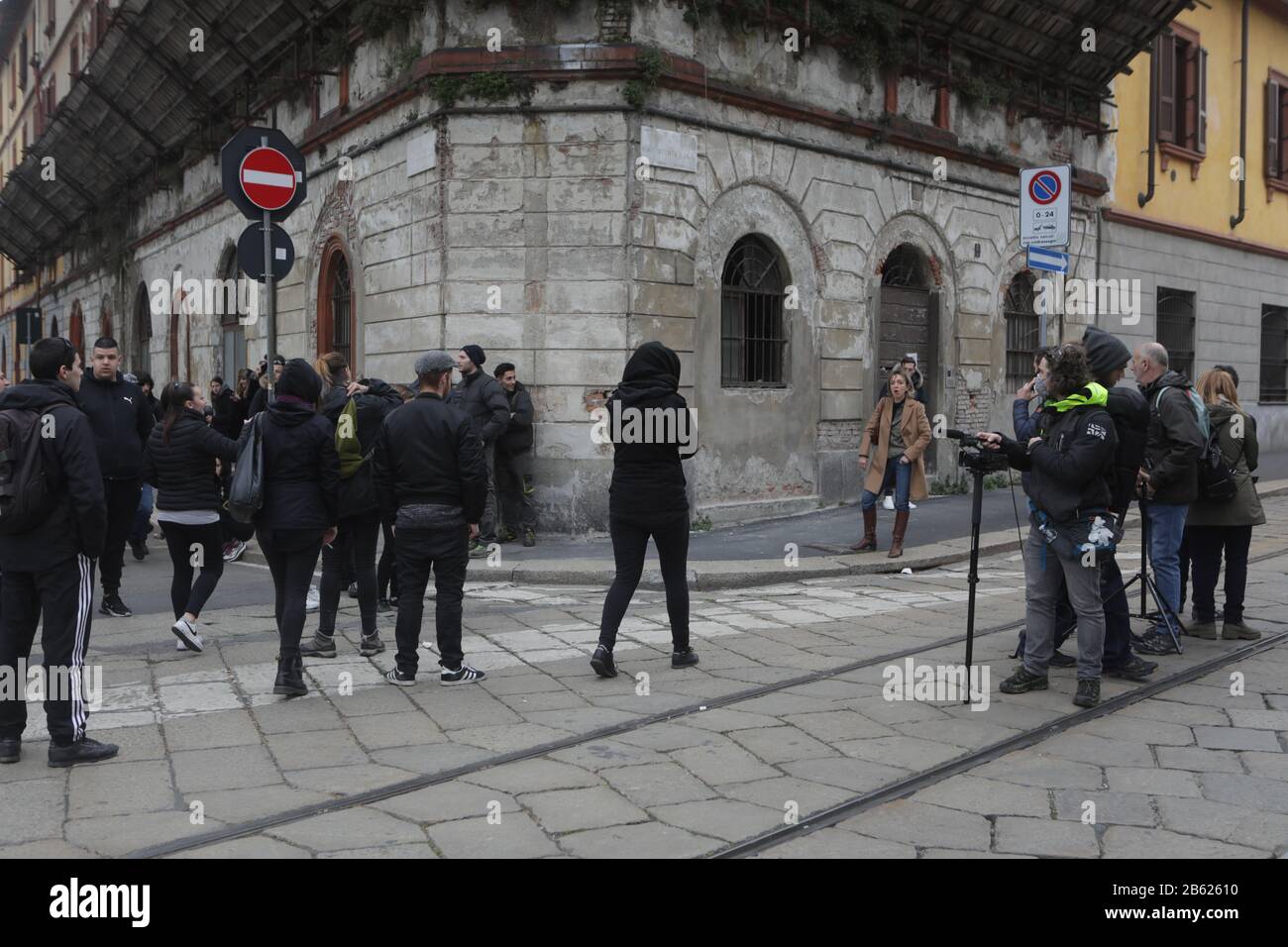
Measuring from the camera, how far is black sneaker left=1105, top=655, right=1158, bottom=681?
6582 mm

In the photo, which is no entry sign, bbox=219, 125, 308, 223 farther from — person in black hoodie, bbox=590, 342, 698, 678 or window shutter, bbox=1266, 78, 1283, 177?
window shutter, bbox=1266, 78, 1283, 177

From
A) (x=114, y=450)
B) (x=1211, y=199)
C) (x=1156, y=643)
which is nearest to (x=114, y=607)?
(x=114, y=450)

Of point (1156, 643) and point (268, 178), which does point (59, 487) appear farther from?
point (1156, 643)

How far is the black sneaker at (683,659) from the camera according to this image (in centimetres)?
698

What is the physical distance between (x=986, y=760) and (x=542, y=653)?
3054 mm

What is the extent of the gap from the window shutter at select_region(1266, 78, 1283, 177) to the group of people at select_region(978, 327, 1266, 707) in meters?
17.7

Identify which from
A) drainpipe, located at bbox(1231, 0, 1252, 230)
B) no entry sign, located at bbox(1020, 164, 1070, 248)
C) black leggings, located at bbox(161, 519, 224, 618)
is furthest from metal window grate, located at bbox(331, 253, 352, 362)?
drainpipe, located at bbox(1231, 0, 1252, 230)

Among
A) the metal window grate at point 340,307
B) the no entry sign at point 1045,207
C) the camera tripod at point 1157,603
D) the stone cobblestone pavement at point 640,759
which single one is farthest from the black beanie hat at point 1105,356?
the metal window grate at point 340,307

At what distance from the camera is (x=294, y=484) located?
6609 mm

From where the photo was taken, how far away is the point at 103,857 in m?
4.04

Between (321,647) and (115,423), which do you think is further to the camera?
(115,423)

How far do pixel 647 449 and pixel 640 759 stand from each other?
217 cm

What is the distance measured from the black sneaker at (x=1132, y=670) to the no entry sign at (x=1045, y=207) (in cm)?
452

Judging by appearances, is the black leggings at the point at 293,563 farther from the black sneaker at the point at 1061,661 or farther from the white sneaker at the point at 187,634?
the black sneaker at the point at 1061,661
